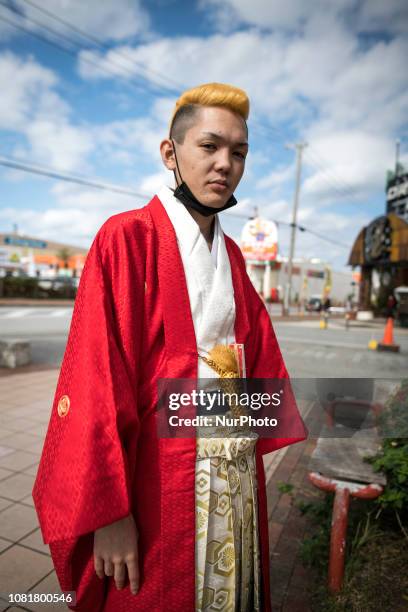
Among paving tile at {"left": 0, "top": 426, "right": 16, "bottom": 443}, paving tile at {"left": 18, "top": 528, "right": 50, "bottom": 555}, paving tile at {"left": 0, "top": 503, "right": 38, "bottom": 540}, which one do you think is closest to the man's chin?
paving tile at {"left": 18, "top": 528, "right": 50, "bottom": 555}

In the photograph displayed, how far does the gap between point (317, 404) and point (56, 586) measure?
62.5 inches

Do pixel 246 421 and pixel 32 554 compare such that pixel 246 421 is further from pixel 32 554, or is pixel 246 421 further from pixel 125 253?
pixel 32 554

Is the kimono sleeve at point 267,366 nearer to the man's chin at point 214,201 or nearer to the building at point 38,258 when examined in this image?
the man's chin at point 214,201

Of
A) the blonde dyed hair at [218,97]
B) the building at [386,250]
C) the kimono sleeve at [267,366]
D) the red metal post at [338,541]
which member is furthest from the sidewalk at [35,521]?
the building at [386,250]

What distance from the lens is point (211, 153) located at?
122 centimetres

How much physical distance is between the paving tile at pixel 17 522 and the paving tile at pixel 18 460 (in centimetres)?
55

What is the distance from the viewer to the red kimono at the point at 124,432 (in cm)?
96

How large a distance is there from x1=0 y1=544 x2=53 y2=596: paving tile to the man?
47.0 inches

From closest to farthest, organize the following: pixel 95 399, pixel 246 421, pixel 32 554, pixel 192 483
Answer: pixel 95 399 < pixel 192 483 < pixel 246 421 < pixel 32 554

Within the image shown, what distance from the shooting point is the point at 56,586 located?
78.0 inches

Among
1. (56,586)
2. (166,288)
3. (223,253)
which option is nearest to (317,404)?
(223,253)

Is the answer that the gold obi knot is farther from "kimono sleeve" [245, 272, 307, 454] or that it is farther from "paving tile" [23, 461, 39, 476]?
"paving tile" [23, 461, 39, 476]

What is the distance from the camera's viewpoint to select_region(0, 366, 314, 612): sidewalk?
1984 mm

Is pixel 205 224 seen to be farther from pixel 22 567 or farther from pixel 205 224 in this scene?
pixel 22 567
